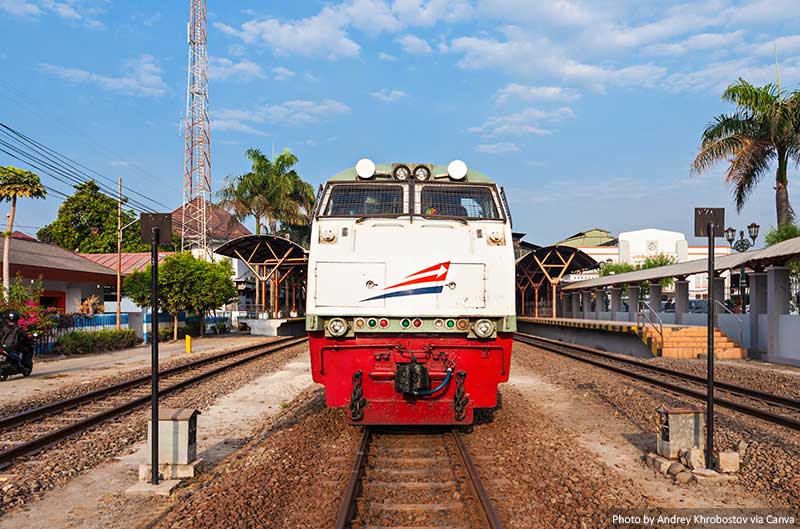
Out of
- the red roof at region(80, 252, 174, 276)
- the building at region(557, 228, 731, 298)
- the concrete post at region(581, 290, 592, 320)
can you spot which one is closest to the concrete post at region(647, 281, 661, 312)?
the concrete post at region(581, 290, 592, 320)

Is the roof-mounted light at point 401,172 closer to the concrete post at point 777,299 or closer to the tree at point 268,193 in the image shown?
the concrete post at point 777,299

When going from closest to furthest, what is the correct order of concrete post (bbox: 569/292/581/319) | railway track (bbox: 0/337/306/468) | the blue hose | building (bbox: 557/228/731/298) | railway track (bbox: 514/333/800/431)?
1. the blue hose
2. railway track (bbox: 0/337/306/468)
3. railway track (bbox: 514/333/800/431)
4. concrete post (bbox: 569/292/581/319)
5. building (bbox: 557/228/731/298)

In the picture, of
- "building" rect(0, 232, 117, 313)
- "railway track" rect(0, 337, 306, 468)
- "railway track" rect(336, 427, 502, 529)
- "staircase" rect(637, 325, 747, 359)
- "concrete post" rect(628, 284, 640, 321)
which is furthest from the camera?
"concrete post" rect(628, 284, 640, 321)

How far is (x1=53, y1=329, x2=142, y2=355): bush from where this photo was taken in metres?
22.4

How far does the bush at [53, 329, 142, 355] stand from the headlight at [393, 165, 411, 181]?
18673mm

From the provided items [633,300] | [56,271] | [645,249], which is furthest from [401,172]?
[645,249]

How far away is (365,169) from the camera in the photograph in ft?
28.3

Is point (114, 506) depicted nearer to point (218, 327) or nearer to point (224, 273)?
point (224, 273)

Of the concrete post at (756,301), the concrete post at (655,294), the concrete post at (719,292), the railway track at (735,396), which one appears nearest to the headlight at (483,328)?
the railway track at (735,396)

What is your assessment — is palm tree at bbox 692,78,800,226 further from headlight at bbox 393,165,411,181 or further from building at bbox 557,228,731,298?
building at bbox 557,228,731,298

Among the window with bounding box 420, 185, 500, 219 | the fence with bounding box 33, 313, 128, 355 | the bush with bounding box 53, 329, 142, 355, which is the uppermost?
the window with bounding box 420, 185, 500, 219

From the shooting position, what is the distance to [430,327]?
742cm

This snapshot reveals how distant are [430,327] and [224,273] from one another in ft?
86.1

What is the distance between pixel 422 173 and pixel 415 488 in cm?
454
